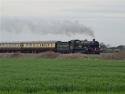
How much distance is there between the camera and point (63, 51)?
73.6 metres

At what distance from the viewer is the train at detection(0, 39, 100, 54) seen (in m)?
71.9

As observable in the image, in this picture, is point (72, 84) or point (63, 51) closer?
point (72, 84)

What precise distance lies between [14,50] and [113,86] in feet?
202

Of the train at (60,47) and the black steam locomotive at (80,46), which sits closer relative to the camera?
the black steam locomotive at (80,46)

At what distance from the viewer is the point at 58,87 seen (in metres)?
18.1

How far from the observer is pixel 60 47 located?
2921 inches

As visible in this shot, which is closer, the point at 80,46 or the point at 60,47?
the point at 80,46

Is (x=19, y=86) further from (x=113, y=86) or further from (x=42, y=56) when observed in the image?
(x=42, y=56)

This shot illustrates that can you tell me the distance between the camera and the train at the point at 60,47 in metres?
71.9

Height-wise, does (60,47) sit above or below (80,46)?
below

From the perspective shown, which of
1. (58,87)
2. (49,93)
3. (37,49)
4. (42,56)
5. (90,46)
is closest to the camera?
(49,93)

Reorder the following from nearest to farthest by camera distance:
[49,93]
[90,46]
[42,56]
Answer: [49,93], [42,56], [90,46]

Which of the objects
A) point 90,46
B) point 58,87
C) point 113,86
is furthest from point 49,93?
point 90,46

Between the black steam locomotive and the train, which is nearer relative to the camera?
the black steam locomotive
